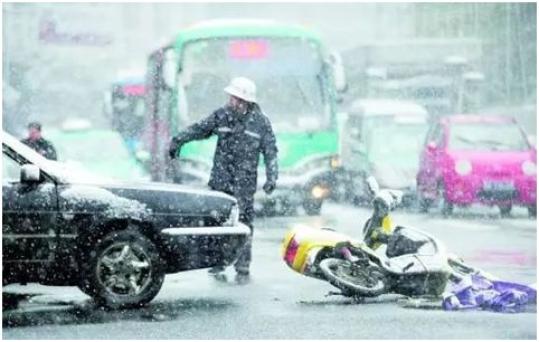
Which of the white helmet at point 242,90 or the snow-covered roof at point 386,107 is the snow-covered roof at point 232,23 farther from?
the white helmet at point 242,90

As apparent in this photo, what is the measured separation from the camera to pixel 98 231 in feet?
26.0

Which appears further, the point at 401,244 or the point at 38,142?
the point at 38,142

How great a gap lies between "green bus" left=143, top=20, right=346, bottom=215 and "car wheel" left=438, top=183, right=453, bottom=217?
1.87 meters

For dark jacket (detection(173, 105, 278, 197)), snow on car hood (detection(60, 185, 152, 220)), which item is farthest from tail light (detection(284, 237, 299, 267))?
snow on car hood (detection(60, 185, 152, 220))

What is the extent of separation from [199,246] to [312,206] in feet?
17.4

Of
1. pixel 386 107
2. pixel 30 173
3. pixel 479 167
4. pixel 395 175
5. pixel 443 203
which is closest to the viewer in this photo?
pixel 30 173

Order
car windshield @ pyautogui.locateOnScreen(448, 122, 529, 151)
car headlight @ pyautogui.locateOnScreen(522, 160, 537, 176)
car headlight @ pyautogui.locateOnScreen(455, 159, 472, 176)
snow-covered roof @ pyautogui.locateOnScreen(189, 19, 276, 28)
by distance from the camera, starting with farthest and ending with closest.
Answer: car windshield @ pyautogui.locateOnScreen(448, 122, 529, 151), car headlight @ pyautogui.locateOnScreen(455, 159, 472, 176), car headlight @ pyautogui.locateOnScreen(522, 160, 537, 176), snow-covered roof @ pyautogui.locateOnScreen(189, 19, 276, 28)

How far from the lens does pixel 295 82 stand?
45.5 ft

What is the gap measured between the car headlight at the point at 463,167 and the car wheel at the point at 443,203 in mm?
306

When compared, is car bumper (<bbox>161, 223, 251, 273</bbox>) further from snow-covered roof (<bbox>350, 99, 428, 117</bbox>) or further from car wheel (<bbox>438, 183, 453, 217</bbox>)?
→ snow-covered roof (<bbox>350, 99, 428, 117</bbox>)

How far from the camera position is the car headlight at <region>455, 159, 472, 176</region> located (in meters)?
15.2

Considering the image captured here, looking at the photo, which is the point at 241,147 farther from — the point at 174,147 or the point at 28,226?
the point at 28,226

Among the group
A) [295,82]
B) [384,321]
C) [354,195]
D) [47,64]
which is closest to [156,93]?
[295,82]

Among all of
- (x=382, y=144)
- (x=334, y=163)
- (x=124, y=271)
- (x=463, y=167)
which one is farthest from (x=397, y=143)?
(x=124, y=271)
